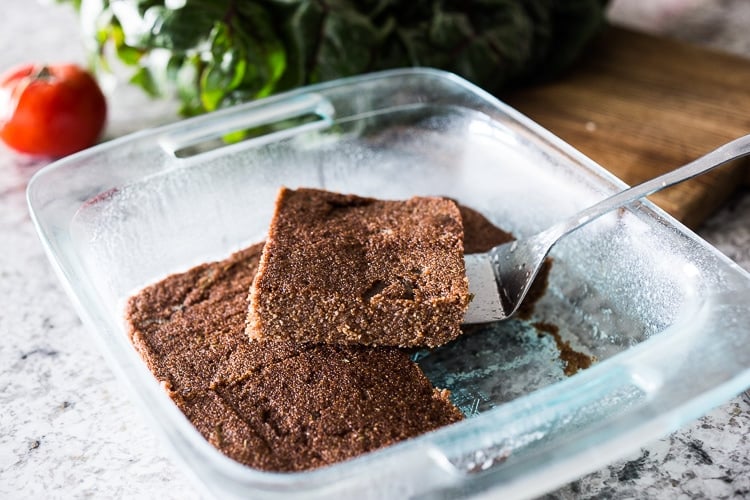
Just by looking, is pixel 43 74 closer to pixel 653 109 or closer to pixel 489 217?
pixel 489 217

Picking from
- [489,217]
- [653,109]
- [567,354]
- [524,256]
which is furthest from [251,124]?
[653,109]

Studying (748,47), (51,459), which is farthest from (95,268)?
(748,47)

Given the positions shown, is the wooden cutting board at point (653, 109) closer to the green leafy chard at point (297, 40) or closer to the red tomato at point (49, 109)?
the green leafy chard at point (297, 40)

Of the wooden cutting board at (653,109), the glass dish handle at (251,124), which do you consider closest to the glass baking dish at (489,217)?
the glass dish handle at (251,124)

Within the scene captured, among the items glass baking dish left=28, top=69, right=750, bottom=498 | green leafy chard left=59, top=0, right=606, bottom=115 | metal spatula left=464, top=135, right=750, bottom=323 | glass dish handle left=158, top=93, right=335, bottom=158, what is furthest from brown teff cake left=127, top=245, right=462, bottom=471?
green leafy chard left=59, top=0, right=606, bottom=115

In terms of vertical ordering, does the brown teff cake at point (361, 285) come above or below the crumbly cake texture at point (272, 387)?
above

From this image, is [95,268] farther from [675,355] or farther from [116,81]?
[116,81]

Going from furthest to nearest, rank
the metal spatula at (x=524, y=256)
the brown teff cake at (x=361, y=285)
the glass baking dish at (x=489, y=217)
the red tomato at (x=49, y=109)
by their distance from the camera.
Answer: the red tomato at (x=49, y=109), the metal spatula at (x=524, y=256), the brown teff cake at (x=361, y=285), the glass baking dish at (x=489, y=217)
